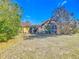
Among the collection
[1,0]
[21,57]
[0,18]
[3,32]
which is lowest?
[21,57]

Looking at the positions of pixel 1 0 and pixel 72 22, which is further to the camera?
pixel 72 22

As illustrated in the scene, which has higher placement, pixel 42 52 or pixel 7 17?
pixel 7 17

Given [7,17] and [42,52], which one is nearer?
[42,52]

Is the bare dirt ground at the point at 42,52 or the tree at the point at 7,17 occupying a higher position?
the tree at the point at 7,17

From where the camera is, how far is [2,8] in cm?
Answer: 2192

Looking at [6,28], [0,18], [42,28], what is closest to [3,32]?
[6,28]

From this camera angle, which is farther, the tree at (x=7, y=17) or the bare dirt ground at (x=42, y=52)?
the tree at (x=7, y=17)

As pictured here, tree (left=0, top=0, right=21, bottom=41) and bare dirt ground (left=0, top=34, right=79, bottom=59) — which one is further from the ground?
tree (left=0, top=0, right=21, bottom=41)

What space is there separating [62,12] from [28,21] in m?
28.5

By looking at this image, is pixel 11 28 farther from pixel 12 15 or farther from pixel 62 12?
pixel 62 12

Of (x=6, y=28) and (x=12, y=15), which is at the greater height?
(x=12, y=15)

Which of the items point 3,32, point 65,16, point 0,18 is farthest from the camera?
point 65,16

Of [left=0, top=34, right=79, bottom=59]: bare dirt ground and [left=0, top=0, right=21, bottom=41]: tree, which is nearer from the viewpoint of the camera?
[left=0, top=34, right=79, bottom=59]: bare dirt ground

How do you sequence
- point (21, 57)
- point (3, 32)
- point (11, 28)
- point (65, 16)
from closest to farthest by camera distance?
point (21, 57) < point (3, 32) < point (11, 28) < point (65, 16)
